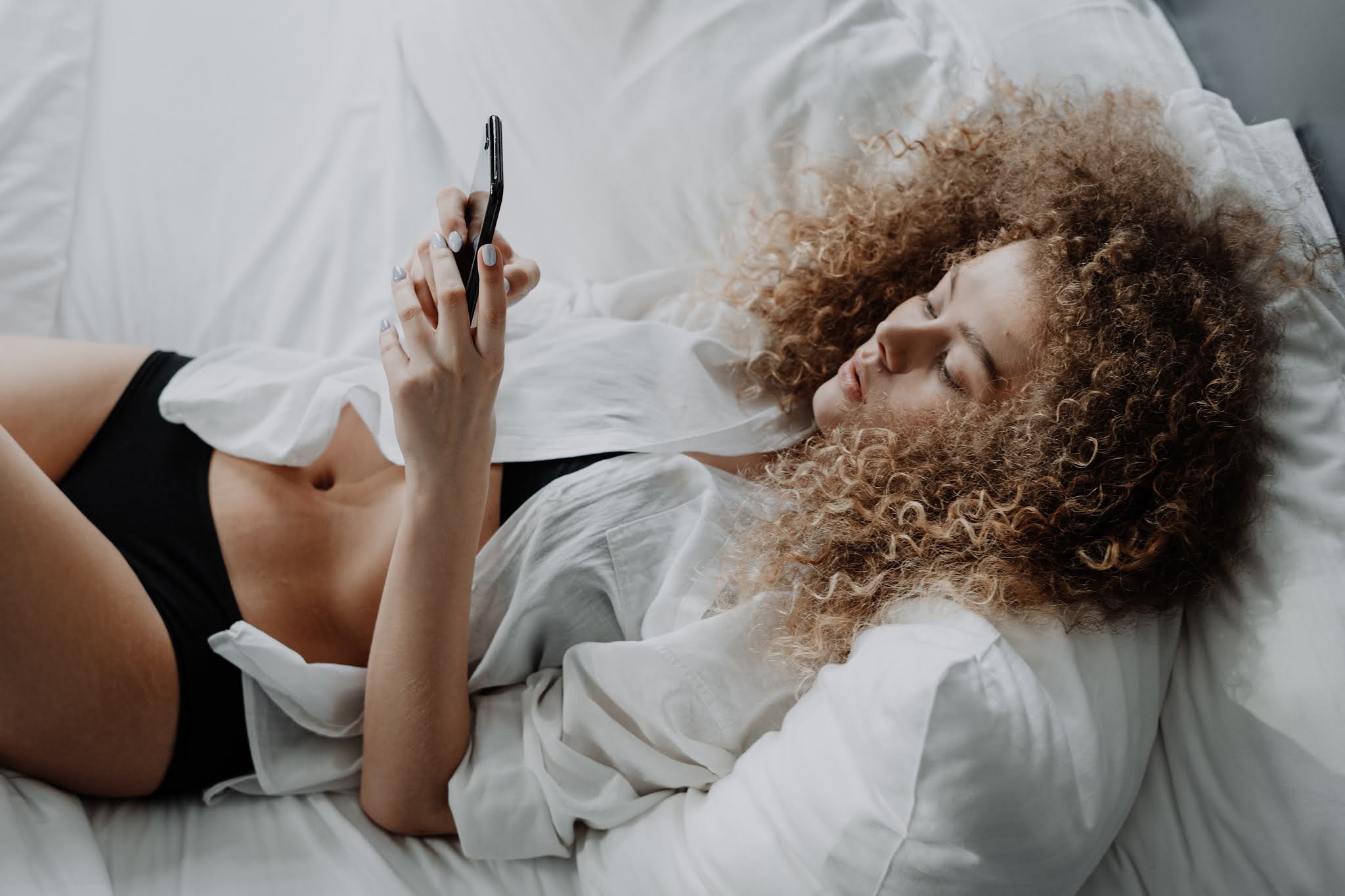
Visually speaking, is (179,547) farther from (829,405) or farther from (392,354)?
(829,405)

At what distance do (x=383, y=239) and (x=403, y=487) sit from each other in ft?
1.48

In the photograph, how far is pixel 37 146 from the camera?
131cm

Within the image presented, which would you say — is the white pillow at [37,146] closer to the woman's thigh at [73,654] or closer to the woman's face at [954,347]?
the woman's thigh at [73,654]

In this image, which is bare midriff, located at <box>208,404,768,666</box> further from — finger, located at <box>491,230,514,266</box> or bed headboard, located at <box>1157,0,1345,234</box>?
bed headboard, located at <box>1157,0,1345,234</box>

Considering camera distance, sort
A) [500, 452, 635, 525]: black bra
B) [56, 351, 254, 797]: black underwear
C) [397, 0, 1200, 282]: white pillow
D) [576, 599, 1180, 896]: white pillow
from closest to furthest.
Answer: [576, 599, 1180, 896]: white pillow, [56, 351, 254, 797]: black underwear, [500, 452, 635, 525]: black bra, [397, 0, 1200, 282]: white pillow

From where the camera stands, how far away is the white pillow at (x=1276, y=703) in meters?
0.86

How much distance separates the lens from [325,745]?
1.07 metres

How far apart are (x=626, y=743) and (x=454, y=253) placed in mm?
509

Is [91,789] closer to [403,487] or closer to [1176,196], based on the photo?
[403,487]

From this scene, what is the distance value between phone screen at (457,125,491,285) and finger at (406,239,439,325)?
5 cm

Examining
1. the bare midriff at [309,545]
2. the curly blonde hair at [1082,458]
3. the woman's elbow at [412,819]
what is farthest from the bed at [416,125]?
the woman's elbow at [412,819]

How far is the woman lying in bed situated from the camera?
35.8 inches

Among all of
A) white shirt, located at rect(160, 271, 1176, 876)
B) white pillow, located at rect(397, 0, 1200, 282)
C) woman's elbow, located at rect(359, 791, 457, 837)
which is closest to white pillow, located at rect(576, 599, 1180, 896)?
white shirt, located at rect(160, 271, 1176, 876)

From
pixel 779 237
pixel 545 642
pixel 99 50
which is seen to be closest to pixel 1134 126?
pixel 779 237
